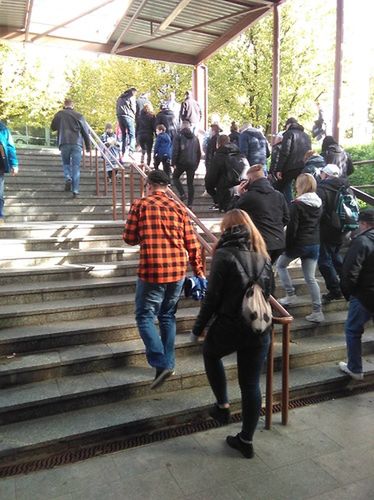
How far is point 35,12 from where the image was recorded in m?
9.22

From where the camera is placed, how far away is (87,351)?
3773mm

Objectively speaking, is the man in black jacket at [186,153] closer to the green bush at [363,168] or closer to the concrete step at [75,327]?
the concrete step at [75,327]

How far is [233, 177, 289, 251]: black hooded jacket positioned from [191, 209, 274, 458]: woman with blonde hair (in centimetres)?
127

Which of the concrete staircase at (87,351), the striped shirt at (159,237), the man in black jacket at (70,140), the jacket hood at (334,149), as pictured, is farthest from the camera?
the man in black jacket at (70,140)

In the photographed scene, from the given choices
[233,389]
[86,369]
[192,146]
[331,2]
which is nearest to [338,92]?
[192,146]

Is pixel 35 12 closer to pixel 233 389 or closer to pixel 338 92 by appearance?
pixel 338 92

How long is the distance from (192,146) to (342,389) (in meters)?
4.81

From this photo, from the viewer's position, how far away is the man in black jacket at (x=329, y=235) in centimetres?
489

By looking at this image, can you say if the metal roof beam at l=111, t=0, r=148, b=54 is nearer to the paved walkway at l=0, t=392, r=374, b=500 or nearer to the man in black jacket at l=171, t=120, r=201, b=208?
the man in black jacket at l=171, t=120, r=201, b=208

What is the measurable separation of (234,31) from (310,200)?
7.39 meters

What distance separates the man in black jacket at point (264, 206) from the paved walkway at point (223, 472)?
6.05 ft

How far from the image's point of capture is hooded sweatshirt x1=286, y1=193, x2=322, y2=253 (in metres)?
4.52

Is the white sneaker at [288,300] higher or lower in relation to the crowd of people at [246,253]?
lower

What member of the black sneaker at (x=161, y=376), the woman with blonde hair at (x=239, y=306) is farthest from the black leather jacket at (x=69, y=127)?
the woman with blonde hair at (x=239, y=306)
